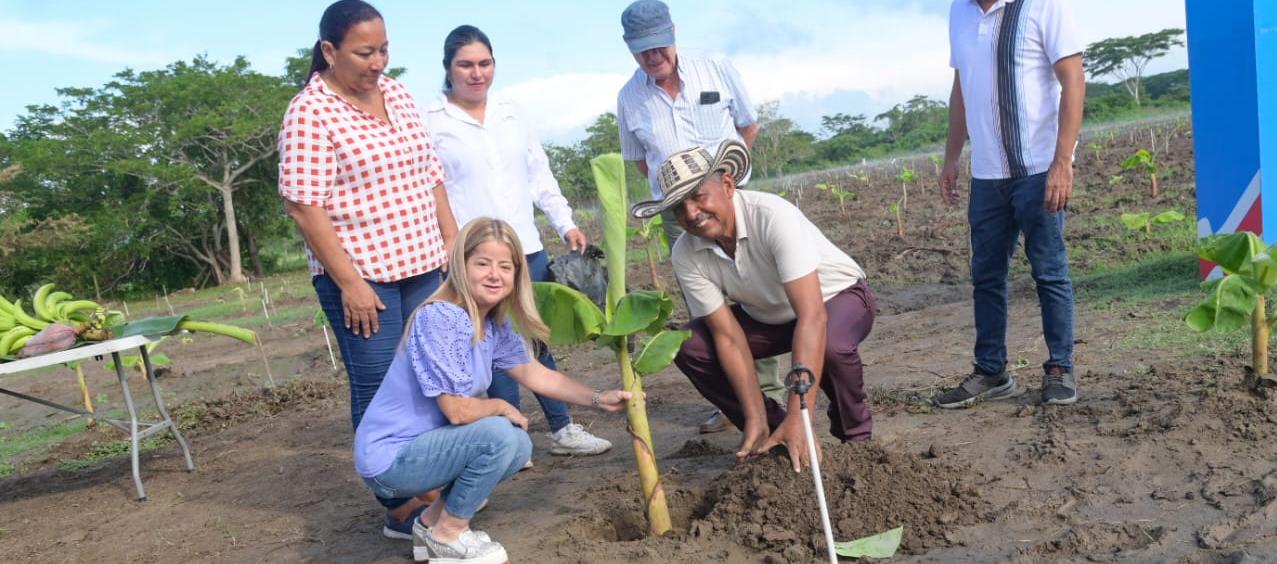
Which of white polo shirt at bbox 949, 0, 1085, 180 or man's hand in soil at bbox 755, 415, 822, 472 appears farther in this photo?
white polo shirt at bbox 949, 0, 1085, 180

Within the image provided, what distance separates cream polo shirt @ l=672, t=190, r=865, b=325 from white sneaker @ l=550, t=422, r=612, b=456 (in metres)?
1.04

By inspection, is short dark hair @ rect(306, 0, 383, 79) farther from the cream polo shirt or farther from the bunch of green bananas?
the bunch of green bananas

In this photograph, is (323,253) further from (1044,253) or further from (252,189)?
(252,189)

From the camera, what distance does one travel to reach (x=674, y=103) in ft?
14.0

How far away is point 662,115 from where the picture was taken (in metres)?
4.32

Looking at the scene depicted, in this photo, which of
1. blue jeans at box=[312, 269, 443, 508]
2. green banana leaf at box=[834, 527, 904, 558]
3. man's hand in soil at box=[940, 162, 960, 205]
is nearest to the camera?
green banana leaf at box=[834, 527, 904, 558]

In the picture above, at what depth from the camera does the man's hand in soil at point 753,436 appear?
3.09m

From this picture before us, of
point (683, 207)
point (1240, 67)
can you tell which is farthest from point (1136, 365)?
point (683, 207)

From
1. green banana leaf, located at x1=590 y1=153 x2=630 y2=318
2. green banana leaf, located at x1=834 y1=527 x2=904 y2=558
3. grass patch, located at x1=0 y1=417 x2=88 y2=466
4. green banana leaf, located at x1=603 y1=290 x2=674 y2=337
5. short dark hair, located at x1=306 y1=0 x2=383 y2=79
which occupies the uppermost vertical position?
short dark hair, located at x1=306 y1=0 x2=383 y2=79

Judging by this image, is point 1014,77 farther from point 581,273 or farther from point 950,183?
point 581,273

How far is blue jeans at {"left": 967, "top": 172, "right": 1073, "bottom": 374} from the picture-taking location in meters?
3.81

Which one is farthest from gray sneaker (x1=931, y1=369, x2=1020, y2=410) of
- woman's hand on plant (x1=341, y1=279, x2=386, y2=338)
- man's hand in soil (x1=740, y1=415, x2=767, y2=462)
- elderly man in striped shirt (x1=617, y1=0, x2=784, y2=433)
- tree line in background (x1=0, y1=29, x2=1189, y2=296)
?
tree line in background (x1=0, y1=29, x2=1189, y2=296)

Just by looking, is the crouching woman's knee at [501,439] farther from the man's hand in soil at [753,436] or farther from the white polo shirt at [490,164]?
the white polo shirt at [490,164]

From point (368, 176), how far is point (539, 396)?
49.0 inches
